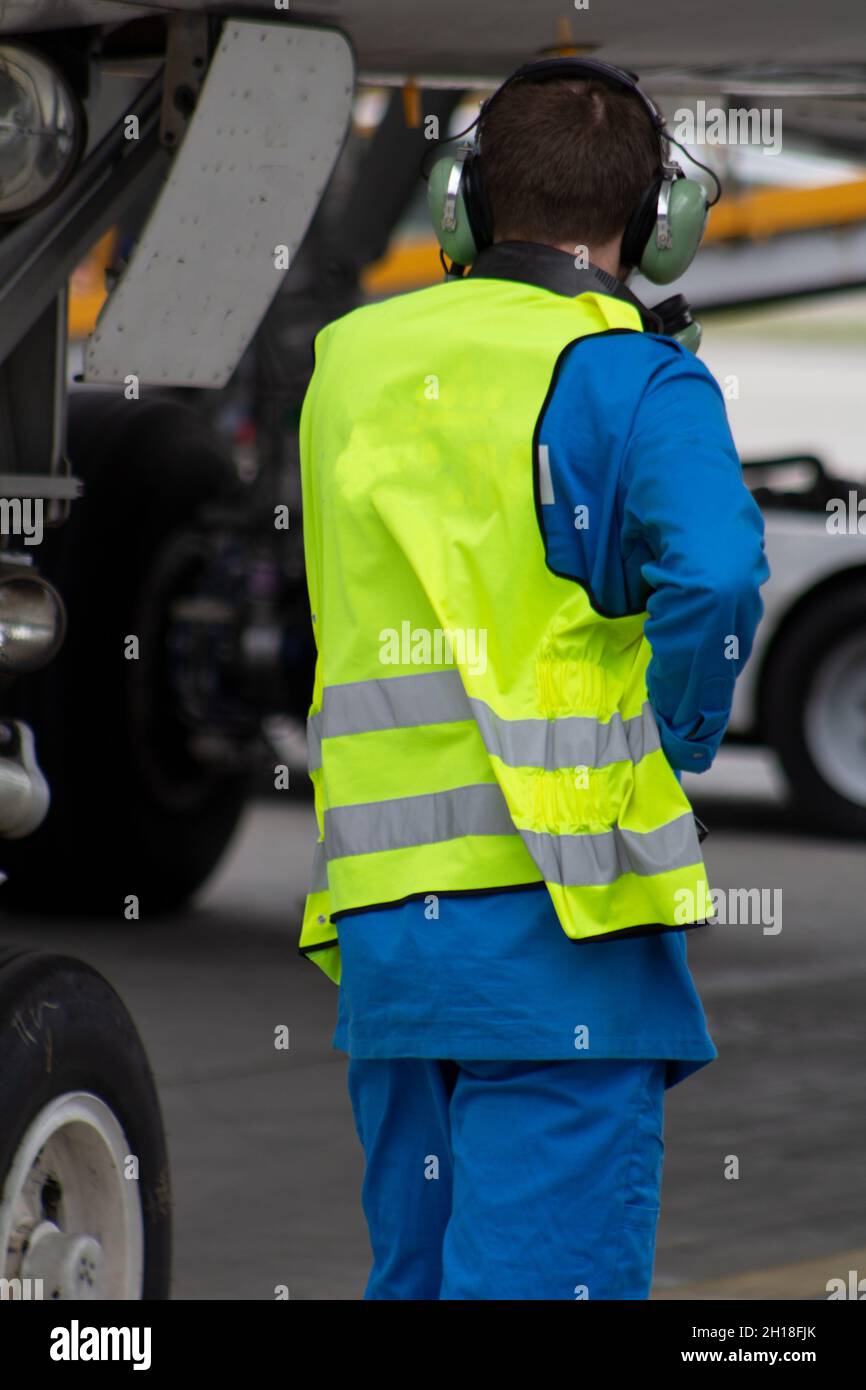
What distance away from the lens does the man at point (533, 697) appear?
2.48 meters

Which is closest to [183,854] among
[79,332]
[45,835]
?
[45,835]

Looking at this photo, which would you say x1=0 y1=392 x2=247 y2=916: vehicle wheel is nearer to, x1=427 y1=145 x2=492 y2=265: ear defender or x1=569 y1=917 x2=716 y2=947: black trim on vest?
x1=427 y1=145 x2=492 y2=265: ear defender

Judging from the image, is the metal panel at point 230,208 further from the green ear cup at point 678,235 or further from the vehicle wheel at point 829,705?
the vehicle wheel at point 829,705

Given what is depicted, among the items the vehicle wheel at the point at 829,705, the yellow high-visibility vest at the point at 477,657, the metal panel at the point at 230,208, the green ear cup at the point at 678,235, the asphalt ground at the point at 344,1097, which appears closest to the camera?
the yellow high-visibility vest at the point at 477,657

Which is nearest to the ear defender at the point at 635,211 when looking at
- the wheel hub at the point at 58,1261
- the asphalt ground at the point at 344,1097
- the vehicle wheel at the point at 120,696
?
the wheel hub at the point at 58,1261

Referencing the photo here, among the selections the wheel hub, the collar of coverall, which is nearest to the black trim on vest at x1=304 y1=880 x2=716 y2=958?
the collar of coverall

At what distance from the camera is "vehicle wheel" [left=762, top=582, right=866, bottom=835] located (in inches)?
389

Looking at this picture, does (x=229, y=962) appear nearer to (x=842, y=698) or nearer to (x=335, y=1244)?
(x=335, y=1244)

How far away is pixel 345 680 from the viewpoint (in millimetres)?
2625

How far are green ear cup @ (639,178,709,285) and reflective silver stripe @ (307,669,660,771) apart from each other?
57cm

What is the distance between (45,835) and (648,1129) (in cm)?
552

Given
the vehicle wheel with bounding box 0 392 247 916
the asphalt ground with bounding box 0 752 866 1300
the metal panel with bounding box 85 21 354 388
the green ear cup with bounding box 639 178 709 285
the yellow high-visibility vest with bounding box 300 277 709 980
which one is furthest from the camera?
the vehicle wheel with bounding box 0 392 247 916

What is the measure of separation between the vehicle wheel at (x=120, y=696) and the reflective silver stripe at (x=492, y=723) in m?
5.17

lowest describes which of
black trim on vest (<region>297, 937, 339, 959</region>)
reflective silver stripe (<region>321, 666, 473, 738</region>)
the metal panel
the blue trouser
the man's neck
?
the blue trouser
